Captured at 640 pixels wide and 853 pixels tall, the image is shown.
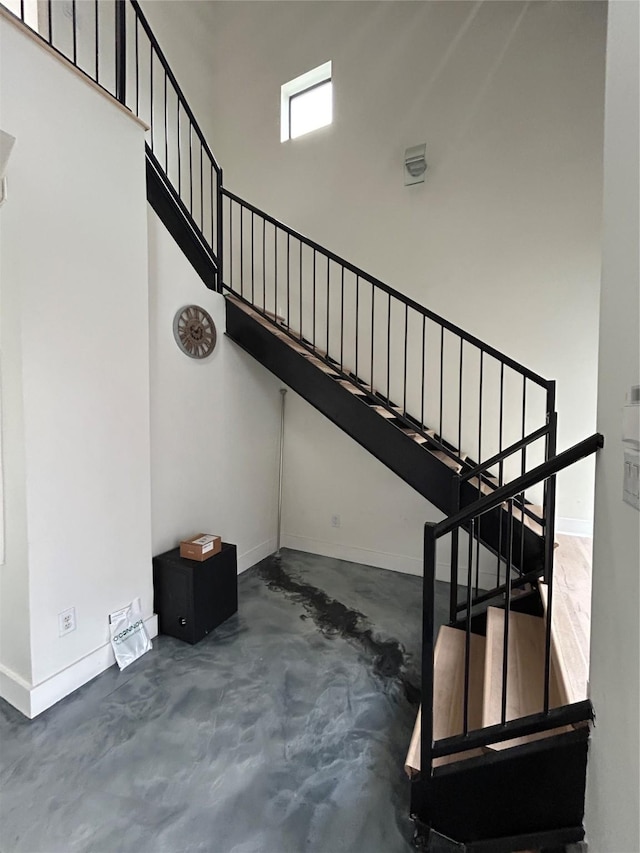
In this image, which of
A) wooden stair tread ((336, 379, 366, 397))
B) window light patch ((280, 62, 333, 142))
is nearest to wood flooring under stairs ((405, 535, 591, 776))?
wooden stair tread ((336, 379, 366, 397))

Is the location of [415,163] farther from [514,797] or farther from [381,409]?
[514,797]

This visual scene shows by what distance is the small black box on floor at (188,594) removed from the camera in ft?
7.64

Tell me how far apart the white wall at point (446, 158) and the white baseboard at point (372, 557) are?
0.08 metres

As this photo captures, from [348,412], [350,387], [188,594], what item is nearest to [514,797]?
[188,594]

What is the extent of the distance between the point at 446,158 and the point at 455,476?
2.66 m

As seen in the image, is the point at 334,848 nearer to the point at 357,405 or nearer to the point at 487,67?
the point at 357,405

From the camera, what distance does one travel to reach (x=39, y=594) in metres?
1.82

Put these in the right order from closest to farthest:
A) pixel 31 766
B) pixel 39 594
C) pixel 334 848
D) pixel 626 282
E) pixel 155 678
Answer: pixel 626 282 → pixel 334 848 → pixel 31 766 → pixel 39 594 → pixel 155 678

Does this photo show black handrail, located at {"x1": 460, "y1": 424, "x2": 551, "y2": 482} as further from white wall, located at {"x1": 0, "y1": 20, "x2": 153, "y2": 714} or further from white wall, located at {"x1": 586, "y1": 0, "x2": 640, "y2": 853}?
white wall, located at {"x1": 0, "y1": 20, "x2": 153, "y2": 714}

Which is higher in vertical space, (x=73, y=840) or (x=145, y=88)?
(x=145, y=88)

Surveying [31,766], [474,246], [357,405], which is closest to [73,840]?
[31,766]

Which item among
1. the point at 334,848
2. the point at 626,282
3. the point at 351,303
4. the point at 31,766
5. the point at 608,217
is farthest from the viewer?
the point at 351,303

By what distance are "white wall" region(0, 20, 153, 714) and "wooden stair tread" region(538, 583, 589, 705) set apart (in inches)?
84.0

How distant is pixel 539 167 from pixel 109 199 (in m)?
2.97
